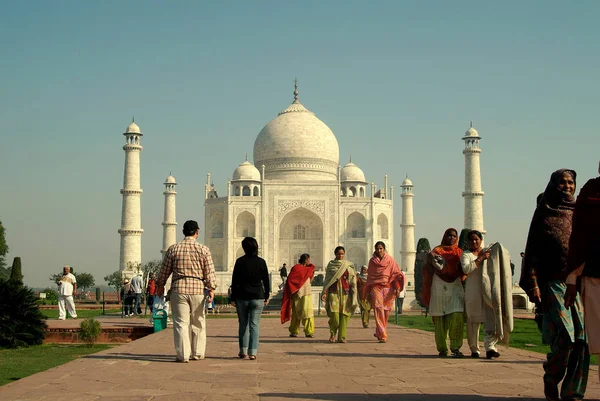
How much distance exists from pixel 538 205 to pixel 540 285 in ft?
1.89

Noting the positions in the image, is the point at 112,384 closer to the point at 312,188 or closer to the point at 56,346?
the point at 56,346

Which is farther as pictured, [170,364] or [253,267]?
[253,267]

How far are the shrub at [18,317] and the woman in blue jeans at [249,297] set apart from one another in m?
3.35

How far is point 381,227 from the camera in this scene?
41156mm

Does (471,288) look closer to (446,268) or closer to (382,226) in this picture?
(446,268)

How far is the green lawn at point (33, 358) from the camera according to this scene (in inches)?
262

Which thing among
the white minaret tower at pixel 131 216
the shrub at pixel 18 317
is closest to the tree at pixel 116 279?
the white minaret tower at pixel 131 216

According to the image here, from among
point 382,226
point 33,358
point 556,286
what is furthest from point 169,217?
point 556,286

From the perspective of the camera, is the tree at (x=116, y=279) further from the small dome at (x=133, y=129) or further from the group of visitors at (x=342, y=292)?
the group of visitors at (x=342, y=292)

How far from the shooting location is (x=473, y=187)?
37844 mm

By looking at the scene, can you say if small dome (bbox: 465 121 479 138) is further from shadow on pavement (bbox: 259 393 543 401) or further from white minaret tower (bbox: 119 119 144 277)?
shadow on pavement (bbox: 259 393 543 401)

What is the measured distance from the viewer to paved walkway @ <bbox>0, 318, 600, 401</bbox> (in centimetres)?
482

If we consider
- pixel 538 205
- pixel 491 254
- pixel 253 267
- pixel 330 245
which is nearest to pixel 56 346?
pixel 253 267

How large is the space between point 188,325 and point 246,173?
34.9 meters
